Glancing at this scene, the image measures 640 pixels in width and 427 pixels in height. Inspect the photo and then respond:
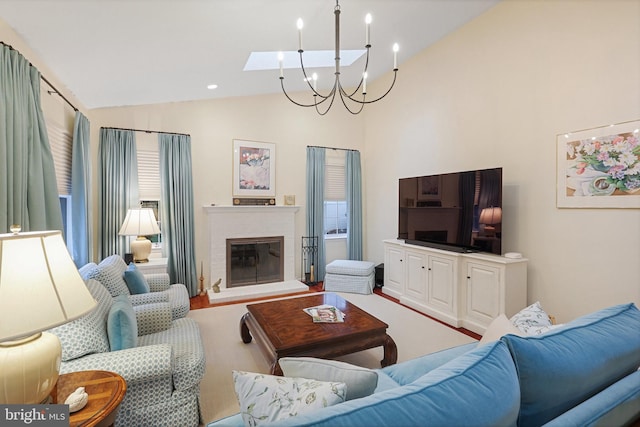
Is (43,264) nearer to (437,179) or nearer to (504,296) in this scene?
(504,296)

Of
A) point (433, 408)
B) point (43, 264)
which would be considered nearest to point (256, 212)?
point (43, 264)

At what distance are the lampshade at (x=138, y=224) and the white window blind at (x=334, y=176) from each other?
9.41 feet

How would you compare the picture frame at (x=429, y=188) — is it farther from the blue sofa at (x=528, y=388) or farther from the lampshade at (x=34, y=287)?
the lampshade at (x=34, y=287)

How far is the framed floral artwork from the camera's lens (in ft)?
8.24

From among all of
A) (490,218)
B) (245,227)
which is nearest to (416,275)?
(490,218)

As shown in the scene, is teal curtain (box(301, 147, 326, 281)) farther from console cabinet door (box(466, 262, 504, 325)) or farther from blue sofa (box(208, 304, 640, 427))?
blue sofa (box(208, 304, 640, 427))

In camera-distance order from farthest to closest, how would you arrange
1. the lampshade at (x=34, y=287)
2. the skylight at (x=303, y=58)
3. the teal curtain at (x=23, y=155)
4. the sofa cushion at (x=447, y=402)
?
the skylight at (x=303, y=58)
the teal curtain at (x=23, y=155)
the lampshade at (x=34, y=287)
the sofa cushion at (x=447, y=402)

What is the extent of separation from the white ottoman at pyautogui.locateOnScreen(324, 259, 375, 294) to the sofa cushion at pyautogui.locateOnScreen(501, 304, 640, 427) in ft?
12.1

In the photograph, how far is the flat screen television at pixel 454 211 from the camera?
3.31 meters

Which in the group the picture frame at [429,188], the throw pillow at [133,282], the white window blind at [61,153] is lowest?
the throw pillow at [133,282]

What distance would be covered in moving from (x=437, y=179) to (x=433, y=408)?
3556mm

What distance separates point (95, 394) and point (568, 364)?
1.80 m

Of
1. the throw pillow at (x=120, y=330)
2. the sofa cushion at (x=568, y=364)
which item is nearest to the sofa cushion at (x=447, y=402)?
the sofa cushion at (x=568, y=364)

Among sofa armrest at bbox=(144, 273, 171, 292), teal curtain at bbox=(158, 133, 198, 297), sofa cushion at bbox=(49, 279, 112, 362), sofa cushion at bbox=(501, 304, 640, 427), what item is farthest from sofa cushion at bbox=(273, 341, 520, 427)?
teal curtain at bbox=(158, 133, 198, 297)
